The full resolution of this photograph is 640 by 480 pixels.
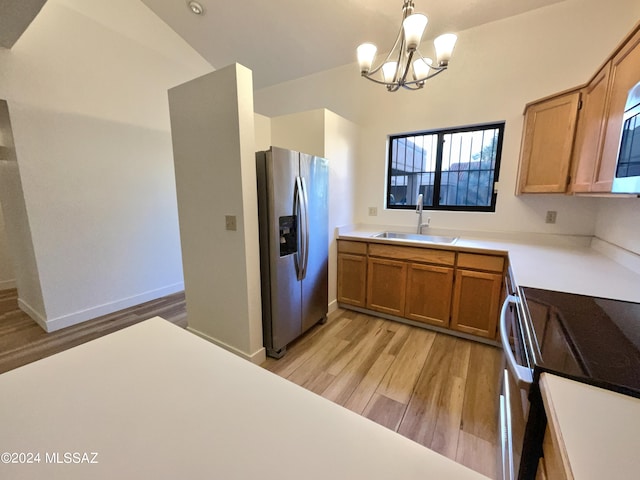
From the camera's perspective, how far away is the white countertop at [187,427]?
0.43 m

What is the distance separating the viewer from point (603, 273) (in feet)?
5.07

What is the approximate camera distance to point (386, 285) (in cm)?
Answer: 277

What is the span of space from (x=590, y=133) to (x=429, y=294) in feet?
5.37

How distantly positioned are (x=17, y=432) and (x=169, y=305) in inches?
118

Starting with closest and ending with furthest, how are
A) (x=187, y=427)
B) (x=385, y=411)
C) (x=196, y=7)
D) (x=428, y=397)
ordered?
(x=187, y=427) < (x=385, y=411) < (x=428, y=397) < (x=196, y=7)

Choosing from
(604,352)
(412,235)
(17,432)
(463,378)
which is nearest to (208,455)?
(17,432)

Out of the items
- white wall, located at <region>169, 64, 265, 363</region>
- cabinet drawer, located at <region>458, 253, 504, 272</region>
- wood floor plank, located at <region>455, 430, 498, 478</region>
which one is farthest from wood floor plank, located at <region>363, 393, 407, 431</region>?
cabinet drawer, located at <region>458, 253, 504, 272</region>

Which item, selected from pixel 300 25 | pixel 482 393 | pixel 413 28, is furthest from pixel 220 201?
pixel 482 393

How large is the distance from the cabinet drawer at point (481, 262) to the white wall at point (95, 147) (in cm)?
345

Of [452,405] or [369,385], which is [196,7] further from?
[452,405]

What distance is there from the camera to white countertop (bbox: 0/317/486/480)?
0.43 metres

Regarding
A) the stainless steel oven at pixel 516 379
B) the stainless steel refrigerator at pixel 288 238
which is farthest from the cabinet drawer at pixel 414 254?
the stainless steel oven at pixel 516 379

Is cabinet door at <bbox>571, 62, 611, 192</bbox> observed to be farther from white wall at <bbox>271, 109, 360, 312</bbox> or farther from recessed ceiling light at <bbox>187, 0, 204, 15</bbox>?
recessed ceiling light at <bbox>187, 0, 204, 15</bbox>

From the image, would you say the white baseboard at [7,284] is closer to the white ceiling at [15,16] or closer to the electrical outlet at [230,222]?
the white ceiling at [15,16]
